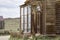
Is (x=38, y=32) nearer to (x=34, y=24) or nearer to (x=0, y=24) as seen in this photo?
(x=34, y=24)

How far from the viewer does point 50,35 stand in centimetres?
2002

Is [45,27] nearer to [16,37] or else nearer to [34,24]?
[34,24]

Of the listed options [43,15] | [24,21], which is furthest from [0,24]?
[43,15]

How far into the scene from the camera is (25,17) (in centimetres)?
2317

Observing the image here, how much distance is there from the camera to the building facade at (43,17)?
20.2 metres

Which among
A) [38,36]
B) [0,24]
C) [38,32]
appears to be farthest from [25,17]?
[0,24]

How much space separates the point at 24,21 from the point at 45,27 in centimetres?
368

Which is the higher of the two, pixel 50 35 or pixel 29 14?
pixel 29 14

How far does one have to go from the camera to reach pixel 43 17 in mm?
20641

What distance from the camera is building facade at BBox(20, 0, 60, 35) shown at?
20.2 meters

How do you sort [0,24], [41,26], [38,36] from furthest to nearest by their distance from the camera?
[0,24], [41,26], [38,36]

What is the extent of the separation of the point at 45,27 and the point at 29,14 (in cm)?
260

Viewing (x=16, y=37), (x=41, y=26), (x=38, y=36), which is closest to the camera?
(x=38, y=36)

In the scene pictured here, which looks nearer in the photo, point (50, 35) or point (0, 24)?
point (50, 35)
